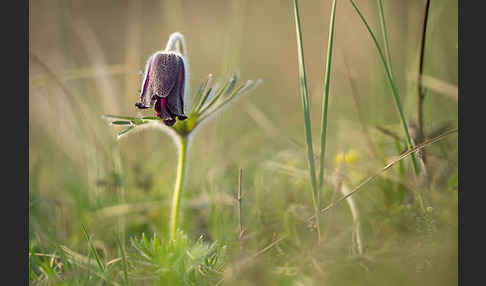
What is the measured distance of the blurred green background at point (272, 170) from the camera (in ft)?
4.85

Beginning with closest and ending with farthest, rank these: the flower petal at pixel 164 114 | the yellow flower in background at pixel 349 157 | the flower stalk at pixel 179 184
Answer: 1. the flower petal at pixel 164 114
2. the flower stalk at pixel 179 184
3. the yellow flower in background at pixel 349 157

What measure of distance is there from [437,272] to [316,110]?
2.46 meters

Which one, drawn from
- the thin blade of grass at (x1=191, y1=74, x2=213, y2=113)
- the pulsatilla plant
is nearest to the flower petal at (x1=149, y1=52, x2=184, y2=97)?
the pulsatilla plant

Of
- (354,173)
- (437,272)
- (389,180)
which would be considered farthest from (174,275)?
(354,173)

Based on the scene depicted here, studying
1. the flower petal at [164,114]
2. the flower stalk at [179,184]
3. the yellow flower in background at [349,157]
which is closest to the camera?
the flower petal at [164,114]

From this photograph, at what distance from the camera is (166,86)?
149 centimetres

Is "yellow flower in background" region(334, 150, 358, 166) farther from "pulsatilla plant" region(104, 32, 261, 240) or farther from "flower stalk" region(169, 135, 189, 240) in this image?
"flower stalk" region(169, 135, 189, 240)

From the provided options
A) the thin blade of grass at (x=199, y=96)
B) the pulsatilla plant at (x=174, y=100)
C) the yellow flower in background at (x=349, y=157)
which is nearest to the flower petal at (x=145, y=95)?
the pulsatilla plant at (x=174, y=100)

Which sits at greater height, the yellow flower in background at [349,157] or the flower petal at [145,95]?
the flower petal at [145,95]

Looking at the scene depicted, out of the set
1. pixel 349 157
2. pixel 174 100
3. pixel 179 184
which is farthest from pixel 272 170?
pixel 174 100

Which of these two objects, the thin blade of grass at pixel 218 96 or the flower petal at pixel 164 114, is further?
the thin blade of grass at pixel 218 96

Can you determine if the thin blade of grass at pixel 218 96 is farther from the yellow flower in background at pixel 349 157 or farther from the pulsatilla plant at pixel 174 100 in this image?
the yellow flower in background at pixel 349 157

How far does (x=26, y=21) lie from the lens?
173cm

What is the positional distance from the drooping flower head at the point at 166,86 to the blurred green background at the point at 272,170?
A: 58 cm
